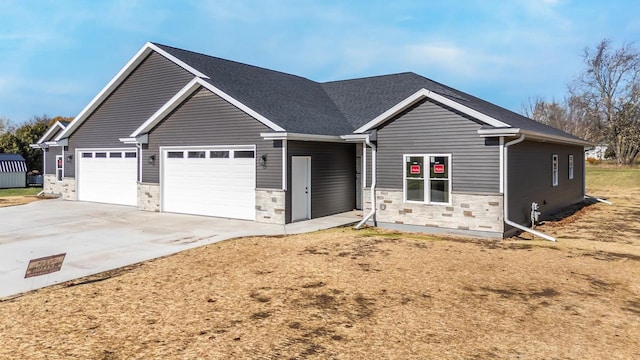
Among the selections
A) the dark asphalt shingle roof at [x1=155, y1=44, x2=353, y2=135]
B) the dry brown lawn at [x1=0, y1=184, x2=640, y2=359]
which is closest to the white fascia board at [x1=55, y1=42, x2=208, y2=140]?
the dark asphalt shingle roof at [x1=155, y1=44, x2=353, y2=135]

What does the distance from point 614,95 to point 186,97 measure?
165 ft

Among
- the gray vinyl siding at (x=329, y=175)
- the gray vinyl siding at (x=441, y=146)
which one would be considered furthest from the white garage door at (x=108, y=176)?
the gray vinyl siding at (x=441, y=146)

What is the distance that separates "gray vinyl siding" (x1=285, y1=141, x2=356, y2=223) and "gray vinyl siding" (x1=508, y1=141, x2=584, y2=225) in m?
6.16

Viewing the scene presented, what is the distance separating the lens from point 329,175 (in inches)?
600

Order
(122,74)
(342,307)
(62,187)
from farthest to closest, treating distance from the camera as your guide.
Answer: (62,187), (122,74), (342,307)

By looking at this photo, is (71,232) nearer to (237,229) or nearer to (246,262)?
(237,229)

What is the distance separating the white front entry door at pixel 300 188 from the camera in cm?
1375

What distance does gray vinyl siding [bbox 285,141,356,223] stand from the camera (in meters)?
14.0

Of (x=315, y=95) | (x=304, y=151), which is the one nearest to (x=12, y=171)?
(x=315, y=95)

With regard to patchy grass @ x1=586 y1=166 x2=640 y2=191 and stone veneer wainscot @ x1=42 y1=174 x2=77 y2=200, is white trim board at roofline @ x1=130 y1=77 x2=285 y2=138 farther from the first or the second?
patchy grass @ x1=586 y1=166 x2=640 y2=191

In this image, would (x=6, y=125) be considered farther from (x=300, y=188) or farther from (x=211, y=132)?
(x=300, y=188)

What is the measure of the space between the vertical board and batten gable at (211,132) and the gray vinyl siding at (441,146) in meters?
3.49

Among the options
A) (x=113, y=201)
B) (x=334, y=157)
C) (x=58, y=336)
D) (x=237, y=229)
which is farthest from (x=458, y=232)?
(x=113, y=201)

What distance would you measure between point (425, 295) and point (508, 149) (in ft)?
21.9
